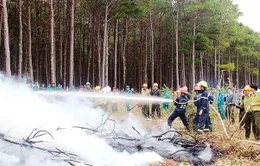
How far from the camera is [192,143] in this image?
21.5ft

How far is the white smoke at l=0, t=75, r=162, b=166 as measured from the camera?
14.1ft

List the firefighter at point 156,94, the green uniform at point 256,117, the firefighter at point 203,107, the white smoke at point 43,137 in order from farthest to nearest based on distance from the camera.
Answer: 1. the firefighter at point 156,94
2. the firefighter at point 203,107
3. the green uniform at point 256,117
4. the white smoke at point 43,137

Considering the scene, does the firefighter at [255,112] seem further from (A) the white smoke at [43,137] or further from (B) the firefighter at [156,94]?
(B) the firefighter at [156,94]

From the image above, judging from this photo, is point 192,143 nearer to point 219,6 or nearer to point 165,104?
point 165,104

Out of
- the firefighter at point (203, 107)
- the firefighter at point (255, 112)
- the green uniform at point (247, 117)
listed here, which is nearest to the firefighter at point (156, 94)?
the firefighter at point (203, 107)

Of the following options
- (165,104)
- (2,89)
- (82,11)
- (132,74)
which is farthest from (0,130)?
(132,74)

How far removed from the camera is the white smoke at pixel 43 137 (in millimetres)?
4301

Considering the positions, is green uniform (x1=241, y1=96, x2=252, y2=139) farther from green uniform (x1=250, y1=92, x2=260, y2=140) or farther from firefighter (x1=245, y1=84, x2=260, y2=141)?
green uniform (x1=250, y1=92, x2=260, y2=140)

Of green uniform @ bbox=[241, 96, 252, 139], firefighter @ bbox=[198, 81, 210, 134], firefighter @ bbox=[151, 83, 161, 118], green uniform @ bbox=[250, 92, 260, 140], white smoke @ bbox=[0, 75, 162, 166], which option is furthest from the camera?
firefighter @ bbox=[151, 83, 161, 118]

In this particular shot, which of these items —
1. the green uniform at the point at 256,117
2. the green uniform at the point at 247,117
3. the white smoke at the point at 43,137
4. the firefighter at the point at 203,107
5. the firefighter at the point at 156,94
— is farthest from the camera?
the firefighter at the point at 156,94

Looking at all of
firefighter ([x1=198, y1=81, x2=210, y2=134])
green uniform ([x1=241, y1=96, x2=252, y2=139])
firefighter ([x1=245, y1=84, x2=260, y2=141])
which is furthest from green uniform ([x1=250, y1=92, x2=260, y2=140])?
firefighter ([x1=198, y1=81, x2=210, y2=134])

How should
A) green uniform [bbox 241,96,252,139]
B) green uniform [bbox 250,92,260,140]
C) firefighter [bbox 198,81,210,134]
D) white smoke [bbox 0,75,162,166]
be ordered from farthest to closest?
firefighter [bbox 198,81,210,134] < green uniform [bbox 241,96,252,139] < green uniform [bbox 250,92,260,140] < white smoke [bbox 0,75,162,166]

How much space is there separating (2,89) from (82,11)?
1078 inches

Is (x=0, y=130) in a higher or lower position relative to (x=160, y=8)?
lower
